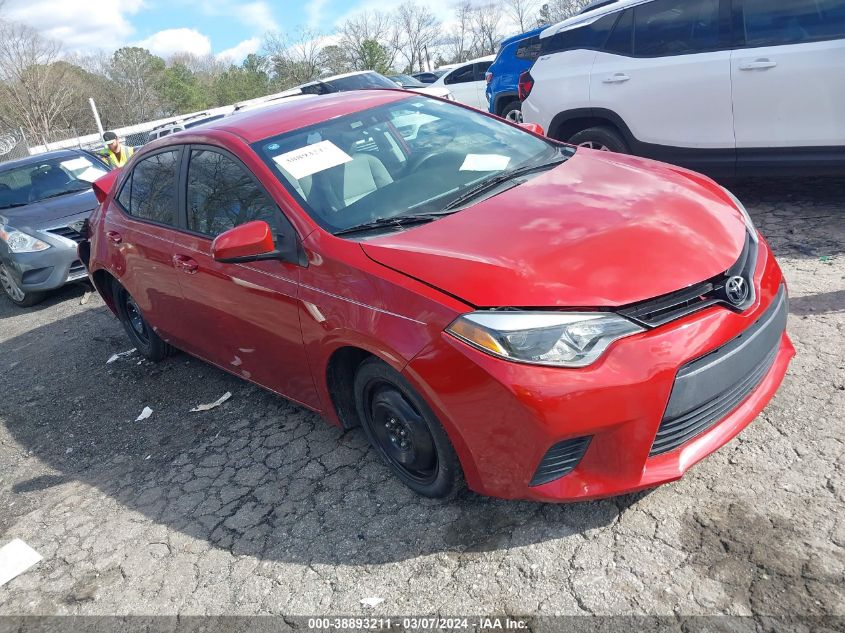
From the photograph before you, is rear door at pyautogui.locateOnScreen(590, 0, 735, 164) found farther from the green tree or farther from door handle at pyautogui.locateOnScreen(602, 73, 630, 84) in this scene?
the green tree

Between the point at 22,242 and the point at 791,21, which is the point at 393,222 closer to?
the point at 791,21

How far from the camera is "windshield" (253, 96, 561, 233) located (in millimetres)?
3148

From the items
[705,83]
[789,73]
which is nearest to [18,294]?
[705,83]

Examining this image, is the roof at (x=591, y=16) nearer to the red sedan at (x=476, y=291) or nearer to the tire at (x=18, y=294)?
the red sedan at (x=476, y=291)

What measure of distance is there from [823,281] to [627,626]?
9.76 ft

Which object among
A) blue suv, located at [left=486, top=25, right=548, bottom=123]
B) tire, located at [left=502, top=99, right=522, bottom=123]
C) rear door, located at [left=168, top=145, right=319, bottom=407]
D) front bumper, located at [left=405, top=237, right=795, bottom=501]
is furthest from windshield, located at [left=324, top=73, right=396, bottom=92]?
front bumper, located at [left=405, top=237, right=795, bottom=501]

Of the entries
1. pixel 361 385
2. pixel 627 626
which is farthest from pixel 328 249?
pixel 627 626

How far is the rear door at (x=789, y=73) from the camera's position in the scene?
15.4 ft

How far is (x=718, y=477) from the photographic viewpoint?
2.77m

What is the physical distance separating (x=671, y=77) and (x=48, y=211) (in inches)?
267

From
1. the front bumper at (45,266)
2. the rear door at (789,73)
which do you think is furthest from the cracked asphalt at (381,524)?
the front bumper at (45,266)

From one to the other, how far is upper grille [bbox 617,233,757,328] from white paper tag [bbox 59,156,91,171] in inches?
337

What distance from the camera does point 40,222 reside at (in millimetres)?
7613

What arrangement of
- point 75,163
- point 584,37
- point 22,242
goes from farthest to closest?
point 75,163, point 22,242, point 584,37
